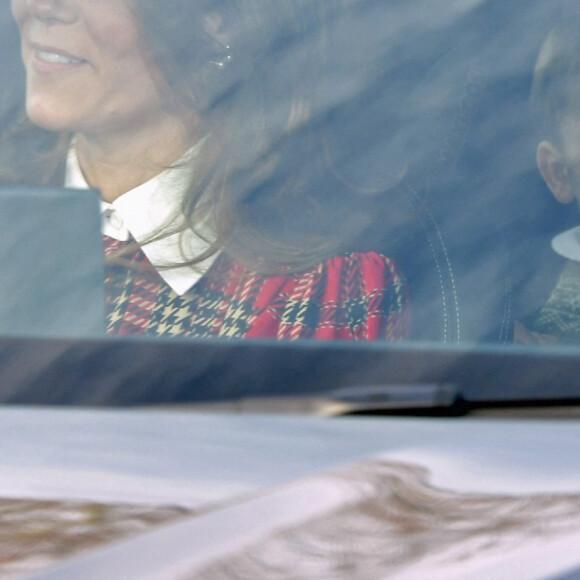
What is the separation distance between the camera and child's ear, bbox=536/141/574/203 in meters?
1.45

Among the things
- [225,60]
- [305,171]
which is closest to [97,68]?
[225,60]

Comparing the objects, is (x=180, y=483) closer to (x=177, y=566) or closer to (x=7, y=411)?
(x=177, y=566)

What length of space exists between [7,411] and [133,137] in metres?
0.47

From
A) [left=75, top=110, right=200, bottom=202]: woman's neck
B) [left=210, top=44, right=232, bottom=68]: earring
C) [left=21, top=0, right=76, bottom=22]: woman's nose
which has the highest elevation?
[left=21, top=0, right=76, bottom=22]: woman's nose

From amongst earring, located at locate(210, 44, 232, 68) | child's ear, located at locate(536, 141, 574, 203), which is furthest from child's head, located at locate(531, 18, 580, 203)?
earring, located at locate(210, 44, 232, 68)

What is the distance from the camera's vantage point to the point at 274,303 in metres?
Result: 1.51

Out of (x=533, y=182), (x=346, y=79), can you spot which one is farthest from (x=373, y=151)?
(x=533, y=182)

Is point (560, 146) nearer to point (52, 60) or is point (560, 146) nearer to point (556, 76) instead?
point (556, 76)

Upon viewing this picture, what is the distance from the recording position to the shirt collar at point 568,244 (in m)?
1.45

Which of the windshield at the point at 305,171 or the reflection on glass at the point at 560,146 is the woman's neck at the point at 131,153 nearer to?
the windshield at the point at 305,171

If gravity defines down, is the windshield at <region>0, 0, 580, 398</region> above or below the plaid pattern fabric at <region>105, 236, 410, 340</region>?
above

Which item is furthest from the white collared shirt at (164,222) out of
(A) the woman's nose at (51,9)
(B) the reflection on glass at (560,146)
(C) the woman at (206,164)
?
(B) the reflection on glass at (560,146)

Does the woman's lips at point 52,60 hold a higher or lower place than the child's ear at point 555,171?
higher

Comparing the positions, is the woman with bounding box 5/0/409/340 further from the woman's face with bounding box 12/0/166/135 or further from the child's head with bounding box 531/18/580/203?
the child's head with bounding box 531/18/580/203
